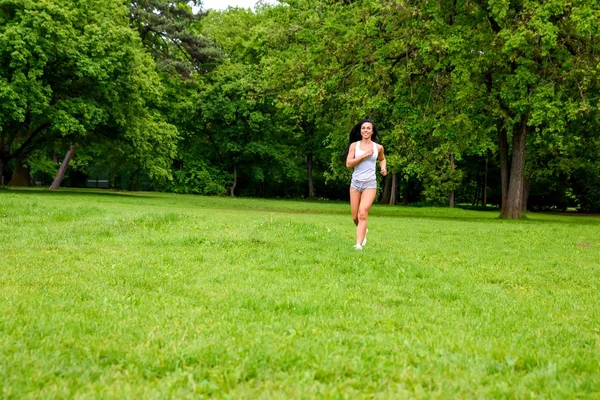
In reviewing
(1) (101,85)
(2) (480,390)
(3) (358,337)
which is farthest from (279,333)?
(1) (101,85)

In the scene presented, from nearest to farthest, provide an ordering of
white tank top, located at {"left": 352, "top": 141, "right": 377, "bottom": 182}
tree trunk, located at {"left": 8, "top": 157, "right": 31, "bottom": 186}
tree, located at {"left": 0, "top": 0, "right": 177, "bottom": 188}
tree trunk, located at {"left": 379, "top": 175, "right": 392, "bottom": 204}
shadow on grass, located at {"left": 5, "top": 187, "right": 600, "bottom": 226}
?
white tank top, located at {"left": 352, "top": 141, "right": 377, "bottom": 182}, shadow on grass, located at {"left": 5, "top": 187, "right": 600, "bottom": 226}, tree, located at {"left": 0, "top": 0, "right": 177, "bottom": 188}, tree trunk, located at {"left": 8, "top": 157, "right": 31, "bottom": 186}, tree trunk, located at {"left": 379, "top": 175, "right": 392, "bottom": 204}

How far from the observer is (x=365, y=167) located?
33.7 ft

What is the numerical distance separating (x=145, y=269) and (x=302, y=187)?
53374mm

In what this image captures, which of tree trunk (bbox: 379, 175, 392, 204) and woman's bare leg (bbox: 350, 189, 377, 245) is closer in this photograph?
woman's bare leg (bbox: 350, 189, 377, 245)

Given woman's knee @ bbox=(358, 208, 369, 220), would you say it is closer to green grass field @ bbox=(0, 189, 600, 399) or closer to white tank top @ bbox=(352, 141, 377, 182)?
white tank top @ bbox=(352, 141, 377, 182)

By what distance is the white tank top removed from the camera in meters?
10.2

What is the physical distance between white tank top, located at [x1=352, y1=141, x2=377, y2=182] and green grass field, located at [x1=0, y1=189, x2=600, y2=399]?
55.6 inches

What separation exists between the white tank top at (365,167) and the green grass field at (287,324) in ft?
4.63

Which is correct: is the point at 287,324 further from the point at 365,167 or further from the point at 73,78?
the point at 73,78

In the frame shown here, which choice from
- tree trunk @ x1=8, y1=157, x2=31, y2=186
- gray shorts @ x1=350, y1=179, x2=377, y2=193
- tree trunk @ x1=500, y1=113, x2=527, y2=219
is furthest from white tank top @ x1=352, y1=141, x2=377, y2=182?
tree trunk @ x1=8, y1=157, x2=31, y2=186

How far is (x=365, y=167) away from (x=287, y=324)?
593 centimetres

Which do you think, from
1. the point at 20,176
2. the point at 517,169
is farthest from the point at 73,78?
the point at 517,169

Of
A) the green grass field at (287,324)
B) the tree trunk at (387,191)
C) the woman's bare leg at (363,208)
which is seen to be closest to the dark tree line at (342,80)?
the tree trunk at (387,191)

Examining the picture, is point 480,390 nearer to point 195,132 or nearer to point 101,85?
point 101,85
